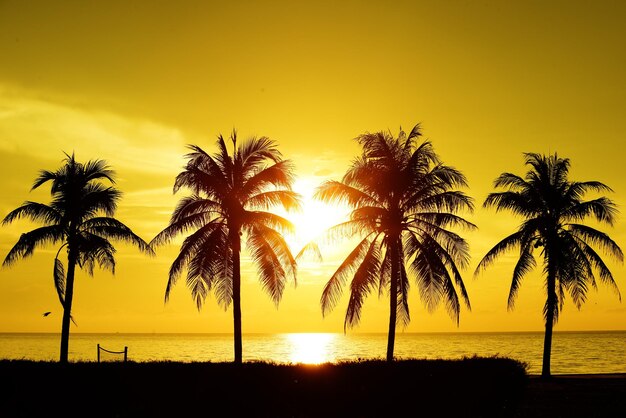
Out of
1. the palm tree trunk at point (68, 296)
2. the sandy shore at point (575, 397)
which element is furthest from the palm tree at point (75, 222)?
the sandy shore at point (575, 397)

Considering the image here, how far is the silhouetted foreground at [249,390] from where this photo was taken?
16406mm

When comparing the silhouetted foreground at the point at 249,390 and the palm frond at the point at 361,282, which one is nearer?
the silhouetted foreground at the point at 249,390

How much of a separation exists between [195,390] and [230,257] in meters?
14.6

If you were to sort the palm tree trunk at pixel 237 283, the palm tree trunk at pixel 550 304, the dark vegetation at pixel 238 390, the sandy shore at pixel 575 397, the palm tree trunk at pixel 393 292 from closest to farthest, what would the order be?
the dark vegetation at pixel 238 390
the sandy shore at pixel 575 397
the palm tree trunk at pixel 393 292
the palm tree trunk at pixel 237 283
the palm tree trunk at pixel 550 304

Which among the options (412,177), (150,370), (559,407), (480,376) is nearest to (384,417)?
(480,376)

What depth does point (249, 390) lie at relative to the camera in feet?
54.5

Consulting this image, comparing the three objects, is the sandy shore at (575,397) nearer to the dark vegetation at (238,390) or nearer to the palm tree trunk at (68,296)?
the dark vegetation at (238,390)

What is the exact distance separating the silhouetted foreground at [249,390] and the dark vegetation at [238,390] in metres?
0.03

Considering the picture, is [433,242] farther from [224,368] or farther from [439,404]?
[224,368]

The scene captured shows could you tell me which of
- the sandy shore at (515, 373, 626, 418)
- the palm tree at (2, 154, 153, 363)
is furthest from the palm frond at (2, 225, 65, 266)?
the sandy shore at (515, 373, 626, 418)

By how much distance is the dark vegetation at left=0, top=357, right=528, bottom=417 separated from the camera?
16391mm

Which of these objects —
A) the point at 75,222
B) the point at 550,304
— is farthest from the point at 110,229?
the point at 550,304

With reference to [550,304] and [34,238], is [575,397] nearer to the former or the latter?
[550,304]

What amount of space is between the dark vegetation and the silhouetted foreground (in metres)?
0.03
